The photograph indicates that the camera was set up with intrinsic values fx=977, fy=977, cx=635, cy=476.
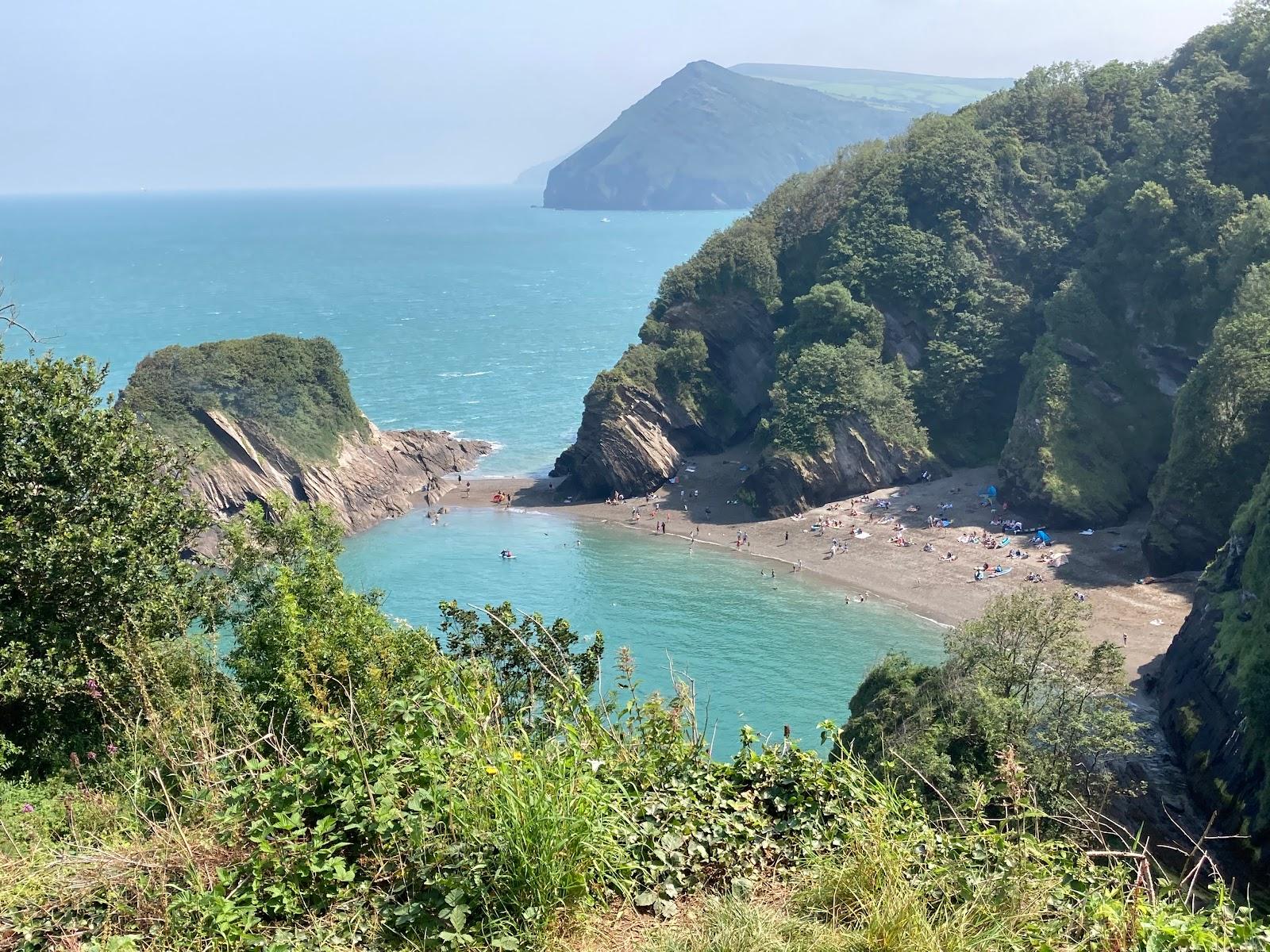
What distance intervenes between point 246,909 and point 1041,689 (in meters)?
22.3

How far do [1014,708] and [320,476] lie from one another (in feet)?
135

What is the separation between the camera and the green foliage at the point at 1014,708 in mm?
20203

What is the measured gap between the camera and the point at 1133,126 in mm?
58281

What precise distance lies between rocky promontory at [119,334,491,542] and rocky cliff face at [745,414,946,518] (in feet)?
64.3

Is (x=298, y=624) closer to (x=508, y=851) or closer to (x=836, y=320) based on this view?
(x=508, y=851)

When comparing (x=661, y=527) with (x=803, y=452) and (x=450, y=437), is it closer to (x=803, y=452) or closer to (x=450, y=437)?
(x=803, y=452)

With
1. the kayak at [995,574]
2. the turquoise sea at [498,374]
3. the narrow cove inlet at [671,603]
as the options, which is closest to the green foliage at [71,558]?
the turquoise sea at [498,374]

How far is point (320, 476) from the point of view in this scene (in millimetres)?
53188

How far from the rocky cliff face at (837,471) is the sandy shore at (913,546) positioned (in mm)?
729

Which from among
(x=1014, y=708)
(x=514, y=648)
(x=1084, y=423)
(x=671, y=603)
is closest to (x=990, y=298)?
(x=1084, y=423)

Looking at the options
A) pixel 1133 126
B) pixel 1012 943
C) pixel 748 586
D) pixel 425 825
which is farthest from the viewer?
pixel 1133 126

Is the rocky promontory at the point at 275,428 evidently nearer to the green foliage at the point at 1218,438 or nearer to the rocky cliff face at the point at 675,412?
the rocky cliff face at the point at 675,412

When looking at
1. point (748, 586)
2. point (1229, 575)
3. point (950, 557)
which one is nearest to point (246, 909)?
point (1229, 575)

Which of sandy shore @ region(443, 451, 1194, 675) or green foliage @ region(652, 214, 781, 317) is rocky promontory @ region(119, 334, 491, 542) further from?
green foliage @ region(652, 214, 781, 317)
